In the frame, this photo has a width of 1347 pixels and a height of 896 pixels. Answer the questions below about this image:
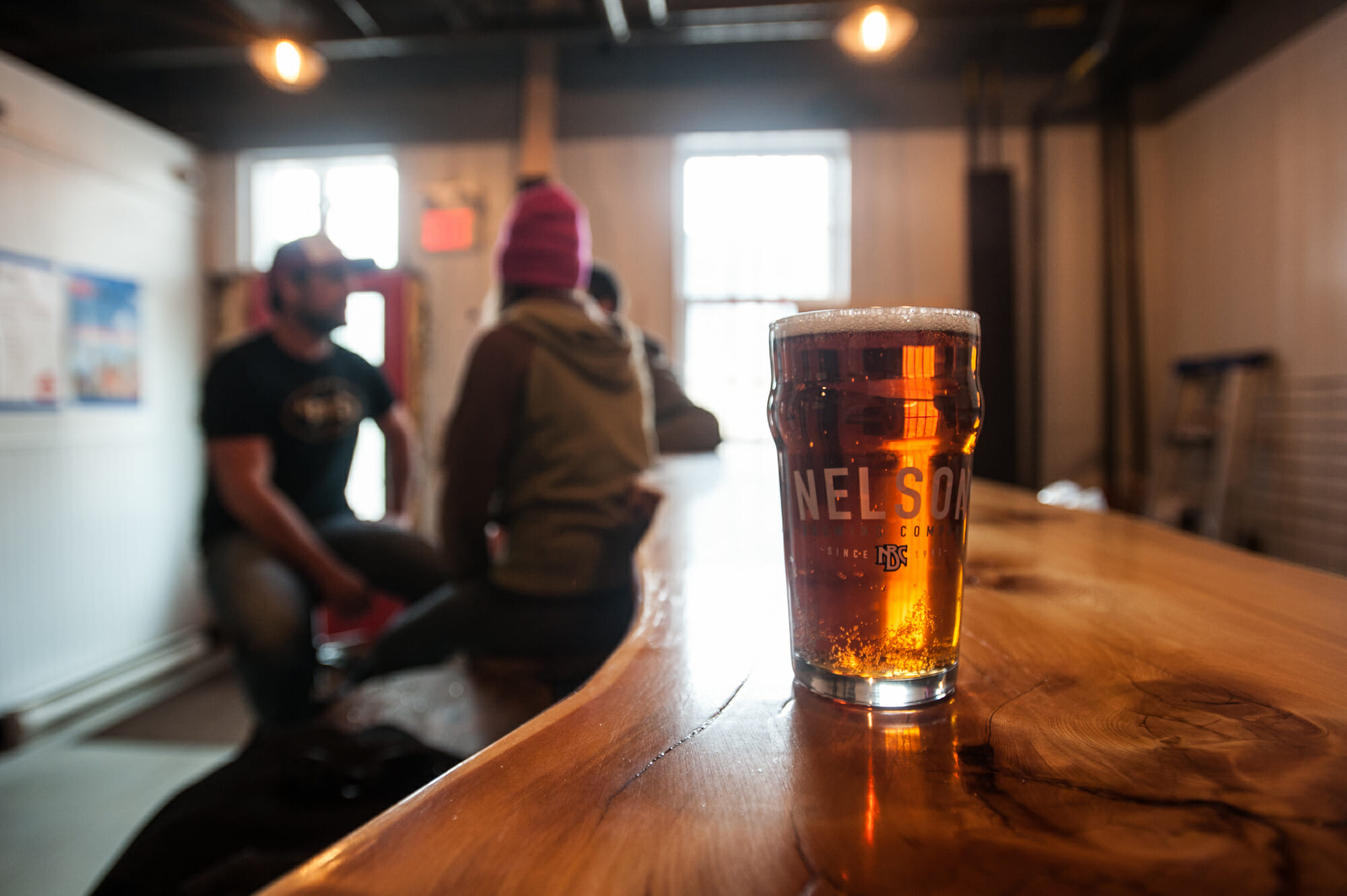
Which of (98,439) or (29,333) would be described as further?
(98,439)

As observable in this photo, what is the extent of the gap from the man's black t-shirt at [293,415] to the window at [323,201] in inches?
106

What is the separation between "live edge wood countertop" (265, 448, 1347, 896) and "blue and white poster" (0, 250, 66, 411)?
3.88 metres

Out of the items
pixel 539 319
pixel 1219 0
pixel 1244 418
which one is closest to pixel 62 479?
pixel 539 319

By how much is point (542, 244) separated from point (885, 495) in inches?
50.7

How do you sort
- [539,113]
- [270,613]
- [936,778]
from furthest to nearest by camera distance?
[539,113] < [270,613] < [936,778]

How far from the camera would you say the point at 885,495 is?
0.38 metres

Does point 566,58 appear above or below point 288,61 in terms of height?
above

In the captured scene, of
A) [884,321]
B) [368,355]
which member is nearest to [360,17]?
[368,355]

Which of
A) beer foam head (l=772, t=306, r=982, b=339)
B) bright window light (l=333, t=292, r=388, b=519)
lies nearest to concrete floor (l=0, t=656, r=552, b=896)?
beer foam head (l=772, t=306, r=982, b=339)

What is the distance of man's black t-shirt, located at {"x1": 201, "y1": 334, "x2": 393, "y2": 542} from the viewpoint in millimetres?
1998

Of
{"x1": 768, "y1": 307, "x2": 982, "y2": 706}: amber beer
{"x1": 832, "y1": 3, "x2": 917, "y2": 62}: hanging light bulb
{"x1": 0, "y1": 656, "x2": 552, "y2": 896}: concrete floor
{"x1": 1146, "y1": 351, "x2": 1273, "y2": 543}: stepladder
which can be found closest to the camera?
{"x1": 768, "y1": 307, "x2": 982, "y2": 706}: amber beer

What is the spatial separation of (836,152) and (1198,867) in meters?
4.85

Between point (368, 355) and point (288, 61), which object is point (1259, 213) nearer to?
point (288, 61)

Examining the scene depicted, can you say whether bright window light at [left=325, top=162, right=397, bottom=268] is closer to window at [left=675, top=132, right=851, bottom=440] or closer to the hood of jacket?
window at [left=675, top=132, right=851, bottom=440]
